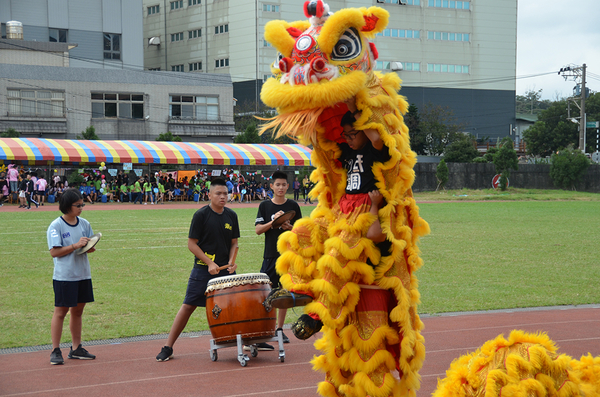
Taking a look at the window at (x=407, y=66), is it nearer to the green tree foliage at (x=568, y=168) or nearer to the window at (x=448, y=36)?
the window at (x=448, y=36)

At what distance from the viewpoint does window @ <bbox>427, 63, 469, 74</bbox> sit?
7612 centimetres

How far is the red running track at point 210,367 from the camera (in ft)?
18.6

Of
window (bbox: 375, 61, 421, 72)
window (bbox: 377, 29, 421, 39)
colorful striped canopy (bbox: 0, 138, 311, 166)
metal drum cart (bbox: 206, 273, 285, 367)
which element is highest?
window (bbox: 377, 29, 421, 39)

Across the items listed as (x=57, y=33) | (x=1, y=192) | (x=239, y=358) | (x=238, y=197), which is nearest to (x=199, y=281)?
(x=239, y=358)

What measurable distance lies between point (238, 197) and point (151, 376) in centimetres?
3421

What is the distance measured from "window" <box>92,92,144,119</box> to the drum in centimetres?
4638

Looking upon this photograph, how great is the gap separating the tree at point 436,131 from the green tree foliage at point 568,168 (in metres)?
15.9

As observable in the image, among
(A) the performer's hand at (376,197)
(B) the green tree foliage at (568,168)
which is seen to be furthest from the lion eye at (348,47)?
(B) the green tree foliage at (568,168)

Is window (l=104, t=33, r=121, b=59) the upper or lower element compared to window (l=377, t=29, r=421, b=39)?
lower

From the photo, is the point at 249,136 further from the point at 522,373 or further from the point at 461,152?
the point at 522,373

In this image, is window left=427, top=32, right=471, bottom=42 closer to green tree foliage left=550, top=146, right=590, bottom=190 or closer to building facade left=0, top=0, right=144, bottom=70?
green tree foliage left=550, top=146, right=590, bottom=190

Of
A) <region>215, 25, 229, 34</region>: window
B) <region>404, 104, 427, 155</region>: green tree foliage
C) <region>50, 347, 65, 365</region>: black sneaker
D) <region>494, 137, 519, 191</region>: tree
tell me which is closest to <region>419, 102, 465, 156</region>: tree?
<region>404, 104, 427, 155</region>: green tree foliage

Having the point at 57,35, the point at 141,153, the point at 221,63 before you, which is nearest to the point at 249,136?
the point at 141,153

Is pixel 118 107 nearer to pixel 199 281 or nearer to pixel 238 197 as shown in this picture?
pixel 238 197
